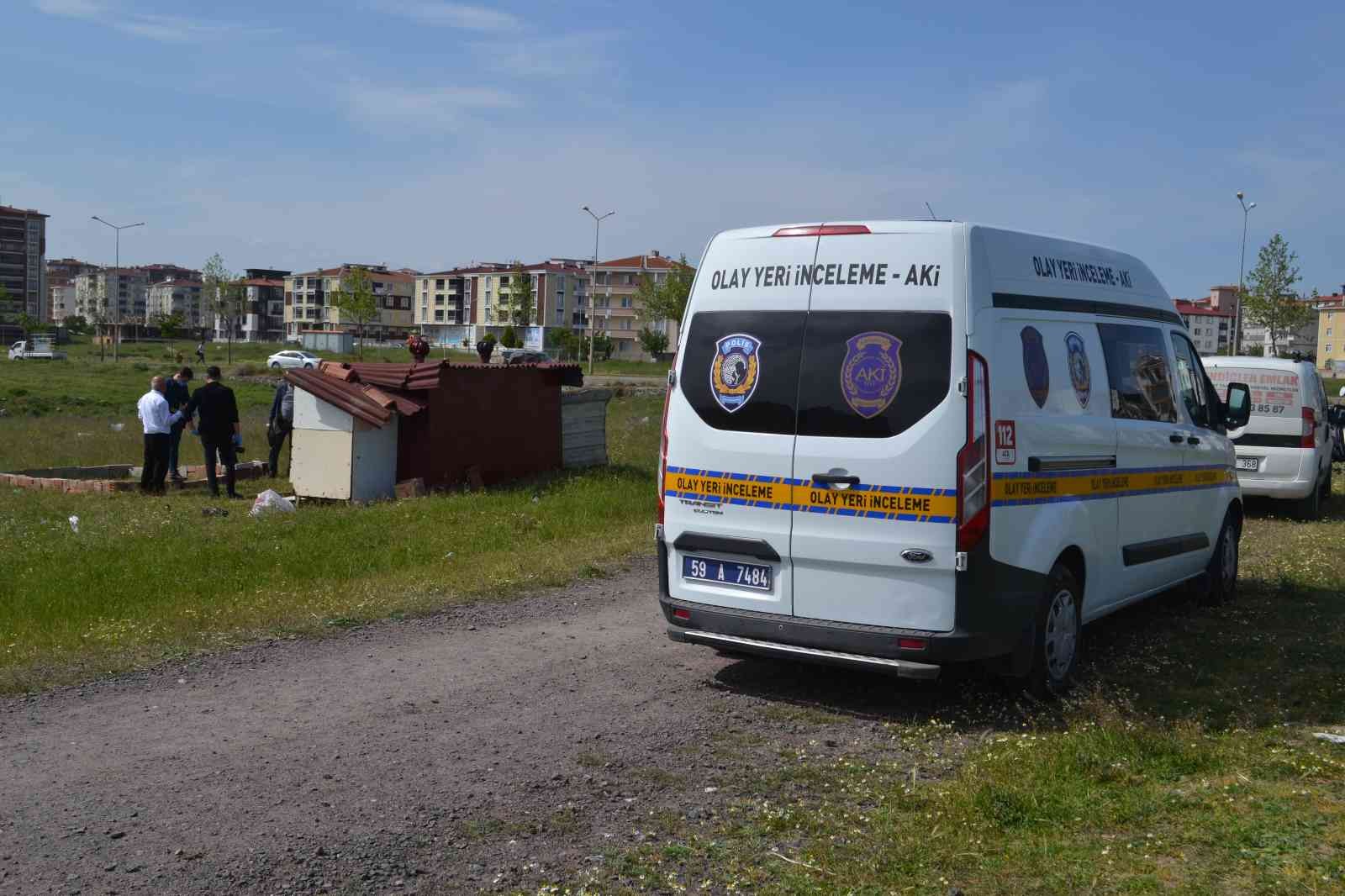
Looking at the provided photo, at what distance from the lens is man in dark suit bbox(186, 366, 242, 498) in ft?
54.3

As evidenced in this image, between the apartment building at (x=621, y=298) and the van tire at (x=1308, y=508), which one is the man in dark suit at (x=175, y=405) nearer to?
the van tire at (x=1308, y=508)

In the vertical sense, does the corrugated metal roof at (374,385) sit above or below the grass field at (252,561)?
above

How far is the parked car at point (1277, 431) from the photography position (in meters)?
15.1

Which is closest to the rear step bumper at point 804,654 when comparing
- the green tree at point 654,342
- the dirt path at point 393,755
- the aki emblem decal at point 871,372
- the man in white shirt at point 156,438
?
the dirt path at point 393,755

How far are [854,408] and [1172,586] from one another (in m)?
3.75

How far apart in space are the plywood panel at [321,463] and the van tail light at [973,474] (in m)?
10.9

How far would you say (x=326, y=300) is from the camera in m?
165

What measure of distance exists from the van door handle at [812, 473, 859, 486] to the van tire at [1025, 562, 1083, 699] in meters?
1.25

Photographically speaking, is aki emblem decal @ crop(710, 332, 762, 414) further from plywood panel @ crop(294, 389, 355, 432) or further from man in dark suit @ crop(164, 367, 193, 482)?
man in dark suit @ crop(164, 367, 193, 482)

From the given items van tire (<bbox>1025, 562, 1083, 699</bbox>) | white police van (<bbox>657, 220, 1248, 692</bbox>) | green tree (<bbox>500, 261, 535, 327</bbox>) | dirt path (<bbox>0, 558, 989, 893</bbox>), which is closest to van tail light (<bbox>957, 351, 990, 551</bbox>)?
white police van (<bbox>657, 220, 1248, 692</bbox>)

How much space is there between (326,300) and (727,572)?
165m

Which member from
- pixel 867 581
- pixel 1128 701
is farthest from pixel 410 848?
pixel 1128 701

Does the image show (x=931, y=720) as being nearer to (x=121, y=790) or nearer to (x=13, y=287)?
(x=121, y=790)

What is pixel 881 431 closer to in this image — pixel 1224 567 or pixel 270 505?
pixel 1224 567
